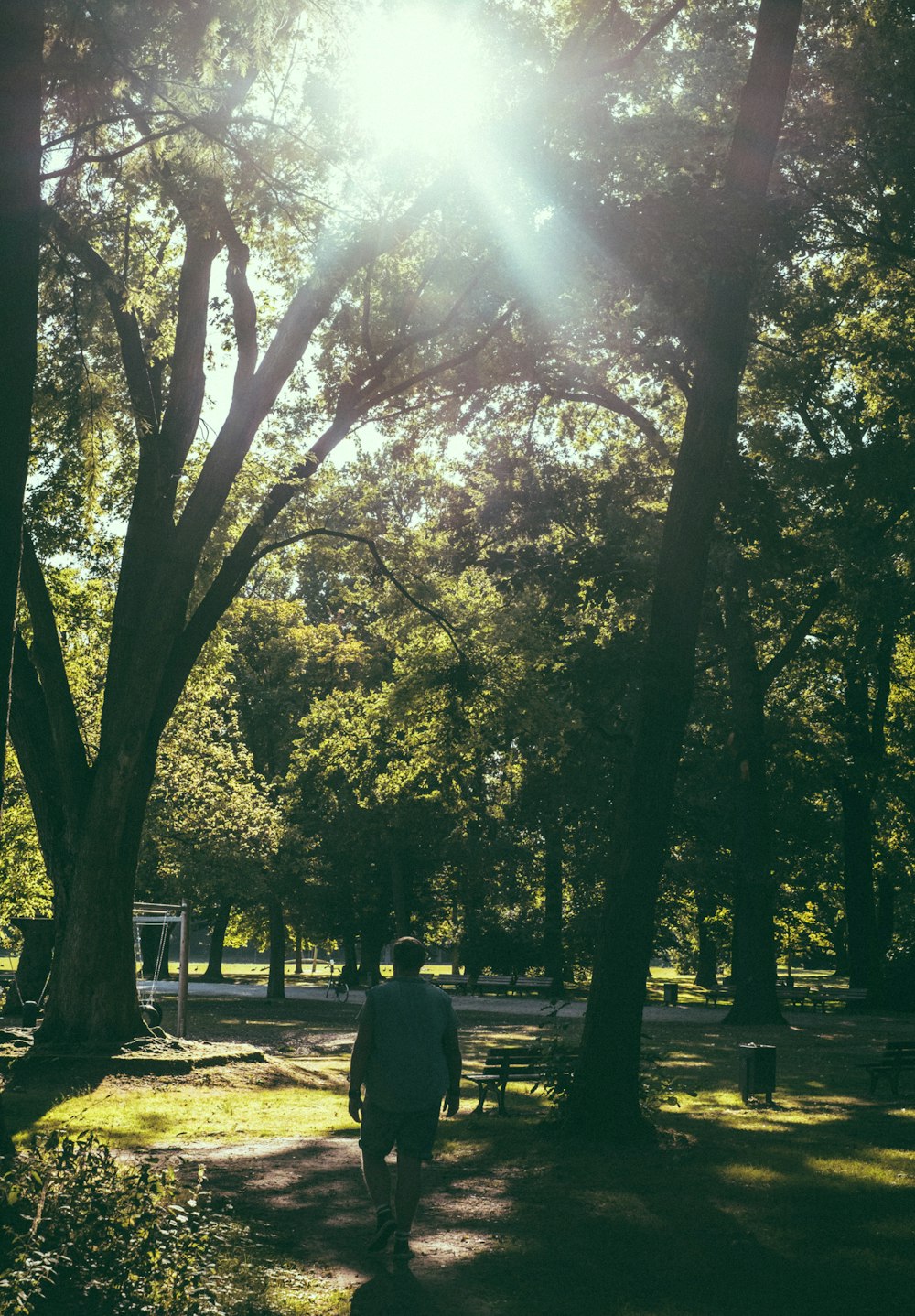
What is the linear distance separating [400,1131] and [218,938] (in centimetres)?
4757

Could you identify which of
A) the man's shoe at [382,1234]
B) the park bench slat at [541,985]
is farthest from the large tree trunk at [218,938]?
the man's shoe at [382,1234]

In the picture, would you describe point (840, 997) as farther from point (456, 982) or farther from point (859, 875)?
point (456, 982)

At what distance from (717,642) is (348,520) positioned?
1048cm

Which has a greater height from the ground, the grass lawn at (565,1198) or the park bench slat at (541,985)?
the grass lawn at (565,1198)

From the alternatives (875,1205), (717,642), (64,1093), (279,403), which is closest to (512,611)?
(279,403)

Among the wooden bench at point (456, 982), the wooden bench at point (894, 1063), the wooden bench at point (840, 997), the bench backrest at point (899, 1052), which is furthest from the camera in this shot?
the wooden bench at point (456, 982)

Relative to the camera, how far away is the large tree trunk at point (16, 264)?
23.4 feet

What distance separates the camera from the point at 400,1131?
7.07m

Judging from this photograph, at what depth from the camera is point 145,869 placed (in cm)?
3566

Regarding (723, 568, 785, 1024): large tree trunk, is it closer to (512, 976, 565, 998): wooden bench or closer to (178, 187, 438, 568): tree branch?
(512, 976, 565, 998): wooden bench

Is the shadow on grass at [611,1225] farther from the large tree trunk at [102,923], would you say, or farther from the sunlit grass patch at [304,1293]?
the large tree trunk at [102,923]

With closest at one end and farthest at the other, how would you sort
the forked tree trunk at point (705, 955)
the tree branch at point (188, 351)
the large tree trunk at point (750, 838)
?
1. the tree branch at point (188, 351)
2. the large tree trunk at point (750, 838)
3. the forked tree trunk at point (705, 955)

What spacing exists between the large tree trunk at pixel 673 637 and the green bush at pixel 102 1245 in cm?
437

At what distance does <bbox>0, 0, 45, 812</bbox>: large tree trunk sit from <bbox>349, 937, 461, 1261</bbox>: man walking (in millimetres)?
2493
